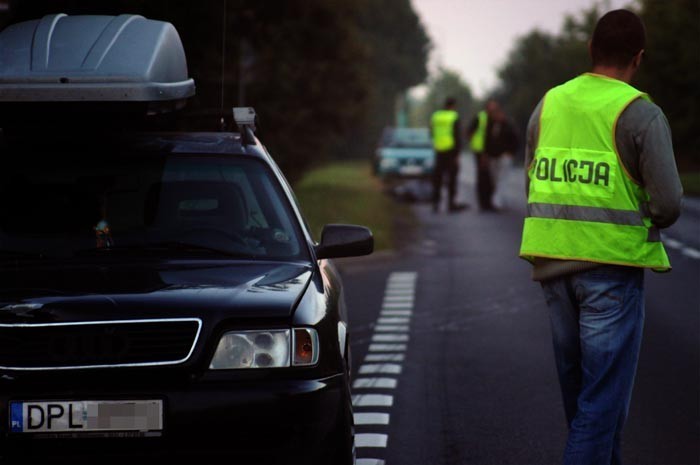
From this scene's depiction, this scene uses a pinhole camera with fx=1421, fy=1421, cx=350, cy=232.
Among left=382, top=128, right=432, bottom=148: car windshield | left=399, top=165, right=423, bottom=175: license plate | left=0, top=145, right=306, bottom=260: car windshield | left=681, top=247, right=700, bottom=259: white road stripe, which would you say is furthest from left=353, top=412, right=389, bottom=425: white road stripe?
left=382, top=128, right=432, bottom=148: car windshield

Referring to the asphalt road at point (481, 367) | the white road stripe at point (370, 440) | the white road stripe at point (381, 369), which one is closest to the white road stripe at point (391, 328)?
the asphalt road at point (481, 367)

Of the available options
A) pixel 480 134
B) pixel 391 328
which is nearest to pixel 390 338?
pixel 391 328

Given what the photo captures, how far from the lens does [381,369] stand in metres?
9.52

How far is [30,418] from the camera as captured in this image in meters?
4.81

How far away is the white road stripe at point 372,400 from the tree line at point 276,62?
186 cm

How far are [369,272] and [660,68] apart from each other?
3486cm

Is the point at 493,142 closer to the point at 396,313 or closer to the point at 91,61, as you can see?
the point at 396,313

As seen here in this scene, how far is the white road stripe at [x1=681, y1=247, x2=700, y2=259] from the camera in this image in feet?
59.9

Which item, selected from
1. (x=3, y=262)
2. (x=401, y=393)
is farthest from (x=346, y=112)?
(x=3, y=262)

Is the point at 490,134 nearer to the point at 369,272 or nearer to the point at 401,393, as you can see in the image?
the point at 369,272

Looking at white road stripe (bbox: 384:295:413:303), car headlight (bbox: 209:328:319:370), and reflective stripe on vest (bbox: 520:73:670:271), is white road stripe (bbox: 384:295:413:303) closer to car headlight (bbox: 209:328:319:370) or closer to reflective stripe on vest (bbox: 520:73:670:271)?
reflective stripe on vest (bbox: 520:73:670:271)

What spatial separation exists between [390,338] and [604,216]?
580 cm

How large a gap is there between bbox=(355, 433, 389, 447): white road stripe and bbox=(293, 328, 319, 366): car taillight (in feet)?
6.86

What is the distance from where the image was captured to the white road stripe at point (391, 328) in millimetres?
11391
